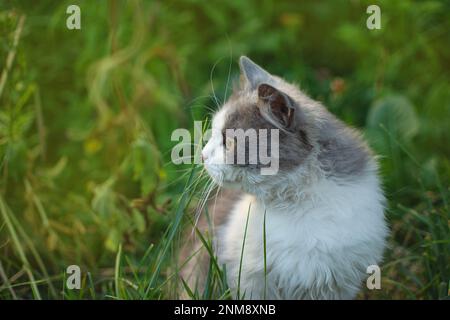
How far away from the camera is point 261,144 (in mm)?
1744

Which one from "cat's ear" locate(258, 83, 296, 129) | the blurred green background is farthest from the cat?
the blurred green background

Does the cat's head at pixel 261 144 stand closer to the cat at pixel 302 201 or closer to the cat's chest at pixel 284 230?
the cat at pixel 302 201

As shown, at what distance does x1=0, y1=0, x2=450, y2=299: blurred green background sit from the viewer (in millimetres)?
2158

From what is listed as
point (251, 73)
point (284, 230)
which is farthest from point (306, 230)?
point (251, 73)

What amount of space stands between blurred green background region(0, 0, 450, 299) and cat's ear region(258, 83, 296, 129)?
32cm

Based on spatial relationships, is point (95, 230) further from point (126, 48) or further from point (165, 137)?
point (126, 48)

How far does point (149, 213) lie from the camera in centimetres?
223

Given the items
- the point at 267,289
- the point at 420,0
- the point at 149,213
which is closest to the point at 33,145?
the point at 149,213

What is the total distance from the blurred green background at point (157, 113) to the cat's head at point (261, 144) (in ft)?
0.44

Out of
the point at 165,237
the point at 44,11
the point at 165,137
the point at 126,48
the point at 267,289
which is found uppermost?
the point at 44,11

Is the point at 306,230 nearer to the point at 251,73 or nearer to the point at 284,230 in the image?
the point at 284,230

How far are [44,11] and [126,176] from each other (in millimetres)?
1044

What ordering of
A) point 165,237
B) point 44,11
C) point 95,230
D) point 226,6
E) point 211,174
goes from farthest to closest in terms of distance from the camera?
point 226,6, point 44,11, point 95,230, point 165,237, point 211,174

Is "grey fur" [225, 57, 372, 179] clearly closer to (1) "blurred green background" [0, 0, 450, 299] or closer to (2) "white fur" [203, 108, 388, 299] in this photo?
(2) "white fur" [203, 108, 388, 299]
